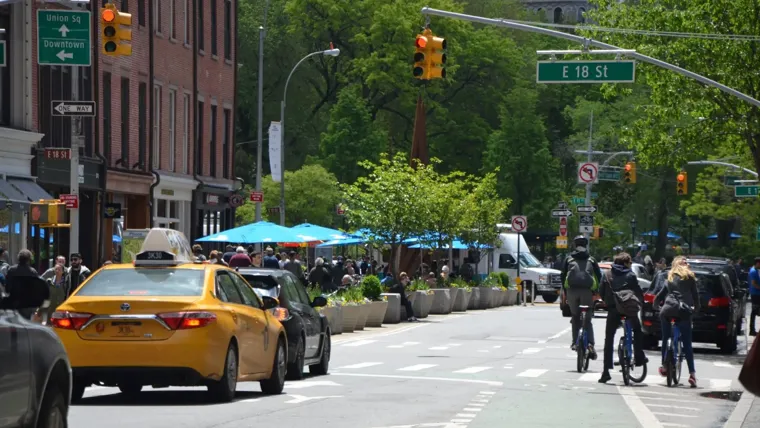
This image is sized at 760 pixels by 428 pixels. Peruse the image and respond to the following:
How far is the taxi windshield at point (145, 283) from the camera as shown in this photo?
602 inches

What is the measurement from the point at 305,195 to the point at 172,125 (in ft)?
70.5

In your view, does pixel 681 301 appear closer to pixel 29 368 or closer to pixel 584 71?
pixel 584 71

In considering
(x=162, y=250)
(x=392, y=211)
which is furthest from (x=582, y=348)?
(x=392, y=211)

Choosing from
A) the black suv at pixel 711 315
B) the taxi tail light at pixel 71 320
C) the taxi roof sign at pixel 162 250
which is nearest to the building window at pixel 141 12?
the taxi roof sign at pixel 162 250

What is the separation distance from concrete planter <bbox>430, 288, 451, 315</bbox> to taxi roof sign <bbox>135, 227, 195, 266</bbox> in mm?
17199

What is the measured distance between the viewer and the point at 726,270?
30672 millimetres

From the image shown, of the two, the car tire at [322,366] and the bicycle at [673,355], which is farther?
the car tire at [322,366]

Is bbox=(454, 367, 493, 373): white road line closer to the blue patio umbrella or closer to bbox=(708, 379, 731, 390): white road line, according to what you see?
bbox=(708, 379, 731, 390): white road line

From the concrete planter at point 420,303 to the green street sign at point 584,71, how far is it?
57.1ft

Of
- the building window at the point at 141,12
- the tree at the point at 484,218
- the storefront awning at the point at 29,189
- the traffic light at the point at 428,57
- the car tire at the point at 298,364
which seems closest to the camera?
the car tire at the point at 298,364

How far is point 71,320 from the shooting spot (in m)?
14.9

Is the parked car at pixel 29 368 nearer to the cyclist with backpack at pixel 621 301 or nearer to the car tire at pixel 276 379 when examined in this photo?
the car tire at pixel 276 379

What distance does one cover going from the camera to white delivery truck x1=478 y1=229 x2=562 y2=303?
63188 mm

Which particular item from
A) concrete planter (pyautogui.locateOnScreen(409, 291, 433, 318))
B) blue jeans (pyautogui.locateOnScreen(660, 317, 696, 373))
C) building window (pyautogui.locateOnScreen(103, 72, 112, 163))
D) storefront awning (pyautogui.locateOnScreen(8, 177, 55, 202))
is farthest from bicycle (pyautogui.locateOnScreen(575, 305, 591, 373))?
building window (pyautogui.locateOnScreen(103, 72, 112, 163))
